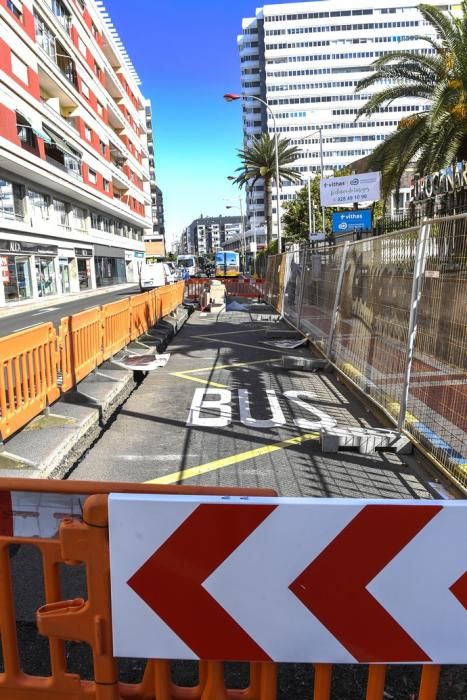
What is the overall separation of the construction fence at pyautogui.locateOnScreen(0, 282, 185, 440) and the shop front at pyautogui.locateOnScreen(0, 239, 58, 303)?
1968 cm

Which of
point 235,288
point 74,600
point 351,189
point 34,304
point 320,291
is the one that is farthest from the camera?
point 235,288

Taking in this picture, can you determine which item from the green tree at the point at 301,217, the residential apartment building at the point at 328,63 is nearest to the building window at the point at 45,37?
Answer: the green tree at the point at 301,217

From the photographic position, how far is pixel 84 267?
41438 mm

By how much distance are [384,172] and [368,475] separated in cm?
1665

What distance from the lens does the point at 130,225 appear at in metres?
62.5

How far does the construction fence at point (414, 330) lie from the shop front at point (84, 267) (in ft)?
112

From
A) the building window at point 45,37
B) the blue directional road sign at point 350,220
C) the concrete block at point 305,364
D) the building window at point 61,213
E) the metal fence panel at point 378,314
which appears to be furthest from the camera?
the building window at point 61,213

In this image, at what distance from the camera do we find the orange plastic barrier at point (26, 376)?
4.77m

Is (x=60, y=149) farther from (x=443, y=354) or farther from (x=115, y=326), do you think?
(x=443, y=354)

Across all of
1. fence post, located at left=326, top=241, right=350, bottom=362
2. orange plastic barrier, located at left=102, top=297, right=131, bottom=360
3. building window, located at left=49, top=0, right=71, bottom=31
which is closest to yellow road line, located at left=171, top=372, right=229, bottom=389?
orange plastic barrier, located at left=102, top=297, right=131, bottom=360

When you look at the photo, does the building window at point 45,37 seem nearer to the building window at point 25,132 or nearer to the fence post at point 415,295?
the building window at point 25,132

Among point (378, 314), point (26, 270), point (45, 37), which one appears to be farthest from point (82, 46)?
point (378, 314)

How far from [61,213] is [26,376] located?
112 ft

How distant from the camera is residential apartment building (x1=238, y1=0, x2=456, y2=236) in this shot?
116 m
